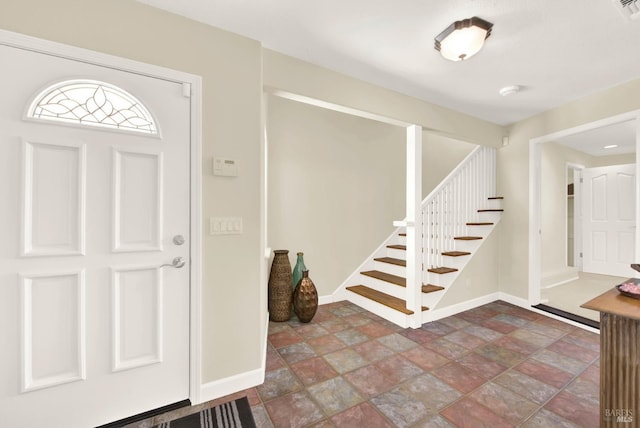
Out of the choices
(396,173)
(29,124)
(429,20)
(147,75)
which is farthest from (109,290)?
(396,173)

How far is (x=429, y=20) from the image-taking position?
67.4 inches

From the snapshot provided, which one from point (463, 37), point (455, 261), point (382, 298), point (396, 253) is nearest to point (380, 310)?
point (382, 298)

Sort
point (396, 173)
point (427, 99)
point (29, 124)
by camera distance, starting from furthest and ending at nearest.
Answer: point (396, 173) → point (427, 99) → point (29, 124)

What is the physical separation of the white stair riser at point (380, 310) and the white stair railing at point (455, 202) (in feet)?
2.01

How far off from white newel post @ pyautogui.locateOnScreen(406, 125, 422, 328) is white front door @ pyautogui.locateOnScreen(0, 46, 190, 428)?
2.12m

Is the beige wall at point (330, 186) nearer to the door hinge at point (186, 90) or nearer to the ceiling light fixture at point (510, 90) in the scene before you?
the door hinge at point (186, 90)

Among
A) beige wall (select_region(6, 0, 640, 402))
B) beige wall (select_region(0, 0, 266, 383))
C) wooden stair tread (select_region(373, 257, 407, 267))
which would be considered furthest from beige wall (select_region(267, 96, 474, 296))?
beige wall (select_region(0, 0, 266, 383))

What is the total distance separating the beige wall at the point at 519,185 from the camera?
9.93ft

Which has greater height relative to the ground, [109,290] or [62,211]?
[62,211]

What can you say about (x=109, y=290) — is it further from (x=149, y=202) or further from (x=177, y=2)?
(x=177, y=2)

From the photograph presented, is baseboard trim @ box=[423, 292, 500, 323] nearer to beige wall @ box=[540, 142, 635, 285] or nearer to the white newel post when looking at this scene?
the white newel post

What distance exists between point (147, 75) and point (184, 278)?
1250 mm

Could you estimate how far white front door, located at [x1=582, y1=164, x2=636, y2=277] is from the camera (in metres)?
4.58

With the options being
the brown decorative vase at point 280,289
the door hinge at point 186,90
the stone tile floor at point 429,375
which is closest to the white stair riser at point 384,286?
the stone tile floor at point 429,375
